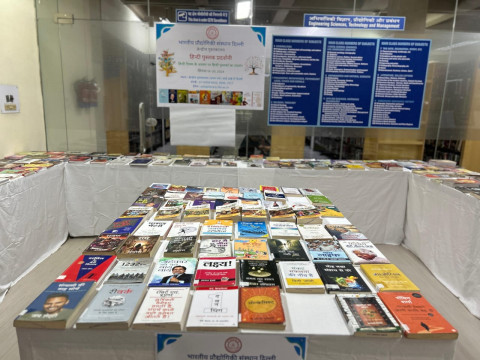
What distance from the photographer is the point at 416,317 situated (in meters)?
1.16

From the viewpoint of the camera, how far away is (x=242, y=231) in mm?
1826

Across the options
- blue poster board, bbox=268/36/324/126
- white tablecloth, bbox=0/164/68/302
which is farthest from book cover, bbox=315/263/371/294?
blue poster board, bbox=268/36/324/126

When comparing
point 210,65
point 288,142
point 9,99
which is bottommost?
point 288,142

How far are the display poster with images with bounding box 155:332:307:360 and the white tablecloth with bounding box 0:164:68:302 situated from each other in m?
2.25

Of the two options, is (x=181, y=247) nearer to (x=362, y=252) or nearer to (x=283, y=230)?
(x=283, y=230)

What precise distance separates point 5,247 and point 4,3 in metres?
2.37

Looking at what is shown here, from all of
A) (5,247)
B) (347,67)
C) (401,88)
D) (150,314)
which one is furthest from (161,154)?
(150,314)

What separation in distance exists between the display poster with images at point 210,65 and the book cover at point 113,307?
2964mm

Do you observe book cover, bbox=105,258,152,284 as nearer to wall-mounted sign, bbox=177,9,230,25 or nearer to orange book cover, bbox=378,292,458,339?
orange book cover, bbox=378,292,458,339

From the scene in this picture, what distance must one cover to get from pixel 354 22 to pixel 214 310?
143 inches

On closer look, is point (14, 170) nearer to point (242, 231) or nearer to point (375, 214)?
point (242, 231)

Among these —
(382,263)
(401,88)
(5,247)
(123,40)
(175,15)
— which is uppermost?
(175,15)

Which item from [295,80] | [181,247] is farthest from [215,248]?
[295,80]

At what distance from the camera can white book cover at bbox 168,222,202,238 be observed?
1.75 m
